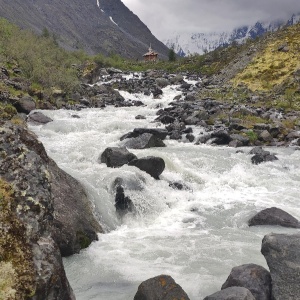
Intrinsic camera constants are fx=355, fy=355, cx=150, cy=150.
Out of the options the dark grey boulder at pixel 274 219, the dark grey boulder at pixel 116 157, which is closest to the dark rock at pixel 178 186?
the dark grey boulder at pixel 116 157

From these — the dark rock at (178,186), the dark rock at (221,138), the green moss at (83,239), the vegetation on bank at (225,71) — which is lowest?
the green moss at (83,239)

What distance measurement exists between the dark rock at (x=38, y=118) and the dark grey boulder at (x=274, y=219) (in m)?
19.4

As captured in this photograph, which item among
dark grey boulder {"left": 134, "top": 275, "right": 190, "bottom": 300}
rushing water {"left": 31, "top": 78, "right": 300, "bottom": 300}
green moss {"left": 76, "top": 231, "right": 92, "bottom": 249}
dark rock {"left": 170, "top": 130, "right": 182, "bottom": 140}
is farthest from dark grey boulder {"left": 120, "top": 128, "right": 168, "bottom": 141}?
dark grey boulder {"left": 134, "top": 275, "right": 190, "bottom": 300}

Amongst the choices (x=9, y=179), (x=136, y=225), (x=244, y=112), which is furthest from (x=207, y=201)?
(x=244, y=112)

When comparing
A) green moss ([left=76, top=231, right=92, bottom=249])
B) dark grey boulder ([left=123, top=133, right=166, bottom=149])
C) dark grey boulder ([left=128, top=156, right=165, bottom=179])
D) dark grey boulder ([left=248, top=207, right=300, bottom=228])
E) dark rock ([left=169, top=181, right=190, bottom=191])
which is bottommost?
green moss ([left=76, top=231, right=92, bottom=249])

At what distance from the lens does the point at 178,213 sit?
13.7 m

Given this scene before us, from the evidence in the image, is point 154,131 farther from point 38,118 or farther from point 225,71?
point 225,71

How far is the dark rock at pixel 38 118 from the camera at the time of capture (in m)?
27.2

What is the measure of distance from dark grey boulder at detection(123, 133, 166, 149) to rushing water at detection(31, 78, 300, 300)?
2.86 ft

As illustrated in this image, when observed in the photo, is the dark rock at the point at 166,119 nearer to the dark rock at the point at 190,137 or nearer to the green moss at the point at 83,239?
the dark rock at the point at 190,137

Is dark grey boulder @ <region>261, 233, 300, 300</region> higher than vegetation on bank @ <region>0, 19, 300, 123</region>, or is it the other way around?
vegetation on bank @ <region>0, 19, 300, 123</region>

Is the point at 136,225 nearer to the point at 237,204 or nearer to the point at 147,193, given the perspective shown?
the point at 147,193

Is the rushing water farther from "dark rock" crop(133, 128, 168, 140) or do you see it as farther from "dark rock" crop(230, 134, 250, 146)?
"dark rock" crop(230, 134, 250, 146)

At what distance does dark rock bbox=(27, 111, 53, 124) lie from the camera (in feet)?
89.1
